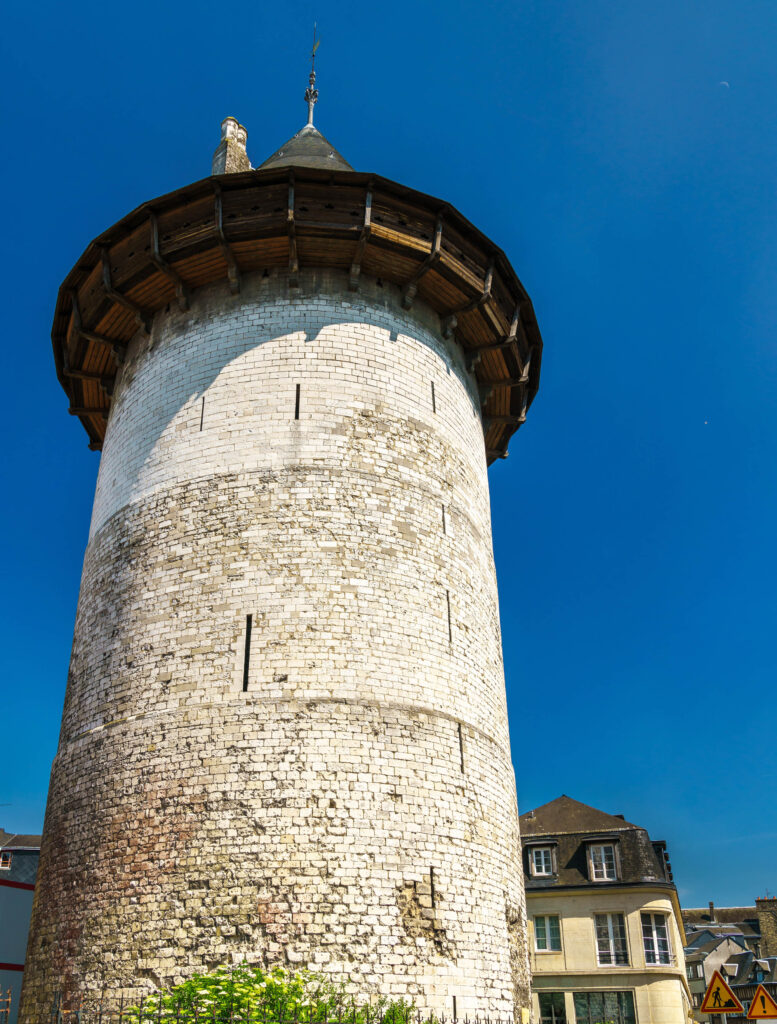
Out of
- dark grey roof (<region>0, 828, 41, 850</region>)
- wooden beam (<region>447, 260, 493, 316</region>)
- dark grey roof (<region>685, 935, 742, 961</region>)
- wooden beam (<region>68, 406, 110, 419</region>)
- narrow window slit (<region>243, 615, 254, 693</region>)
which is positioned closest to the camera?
narrow window slit (<region>243, 615, 254, 693</region>)

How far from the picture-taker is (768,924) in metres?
41.7

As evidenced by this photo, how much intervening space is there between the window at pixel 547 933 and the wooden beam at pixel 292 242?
18.9m

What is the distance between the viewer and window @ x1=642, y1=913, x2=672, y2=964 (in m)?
22.2

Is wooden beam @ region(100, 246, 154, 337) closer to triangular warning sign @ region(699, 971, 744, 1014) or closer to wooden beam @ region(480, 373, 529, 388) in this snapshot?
wooden beam @ region(480, 373, 529, 388)

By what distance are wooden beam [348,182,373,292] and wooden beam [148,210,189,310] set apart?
268 cm

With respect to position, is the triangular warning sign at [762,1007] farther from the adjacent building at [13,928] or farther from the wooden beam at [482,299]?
the adjacent building at [13,928]

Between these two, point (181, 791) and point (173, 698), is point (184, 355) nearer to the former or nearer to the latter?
point (173, 698)

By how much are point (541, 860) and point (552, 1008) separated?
145 inches

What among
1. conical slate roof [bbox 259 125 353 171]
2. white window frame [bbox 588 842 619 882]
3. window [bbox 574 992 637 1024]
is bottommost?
window [bbox 574 992 637 1024]

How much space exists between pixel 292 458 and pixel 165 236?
4.39 metres

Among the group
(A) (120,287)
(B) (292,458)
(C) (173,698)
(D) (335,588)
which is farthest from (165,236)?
(C) (173,698)

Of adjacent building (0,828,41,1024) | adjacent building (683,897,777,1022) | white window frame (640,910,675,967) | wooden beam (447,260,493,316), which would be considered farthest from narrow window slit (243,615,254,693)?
adjacent building (683,897,777,1022)

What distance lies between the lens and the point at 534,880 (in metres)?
24.2

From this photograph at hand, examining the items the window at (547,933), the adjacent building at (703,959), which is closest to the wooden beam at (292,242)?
the window at (547,933)
